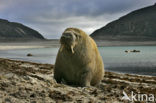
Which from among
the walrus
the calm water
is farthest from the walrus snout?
the calm water

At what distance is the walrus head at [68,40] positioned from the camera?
689cm

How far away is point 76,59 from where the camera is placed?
24.3ft

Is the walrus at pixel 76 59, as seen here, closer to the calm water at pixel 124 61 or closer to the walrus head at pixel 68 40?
the walrus head at pixel 68 40

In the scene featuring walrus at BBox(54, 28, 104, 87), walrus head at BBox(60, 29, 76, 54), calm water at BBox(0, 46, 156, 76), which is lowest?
calm water at BBox(0, 46, 156, 76)

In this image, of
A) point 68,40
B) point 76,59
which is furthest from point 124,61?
point 68,40

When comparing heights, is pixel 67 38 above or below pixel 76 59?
above

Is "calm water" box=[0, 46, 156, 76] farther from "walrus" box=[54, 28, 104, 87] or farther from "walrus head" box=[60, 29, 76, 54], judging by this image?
"walrus head" box=[60, 29, 76, 54]

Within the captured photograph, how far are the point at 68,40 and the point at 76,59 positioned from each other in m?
0.76

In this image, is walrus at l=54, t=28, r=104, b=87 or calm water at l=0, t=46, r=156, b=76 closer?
walrus at l=54, t=28, r=104, b=87

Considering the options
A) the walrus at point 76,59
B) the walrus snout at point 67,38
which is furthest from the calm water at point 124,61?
the walrus snout at point 67,38

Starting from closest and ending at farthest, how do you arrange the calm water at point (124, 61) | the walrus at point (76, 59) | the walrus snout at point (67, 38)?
the walrus snout at point (67, 38), the walrus at point (76, 59), the calm water at point (124, 61)

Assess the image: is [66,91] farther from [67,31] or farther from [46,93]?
[67,31]

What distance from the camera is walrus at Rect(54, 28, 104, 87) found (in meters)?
7.21

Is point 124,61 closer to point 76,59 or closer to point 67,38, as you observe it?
point 76,59
